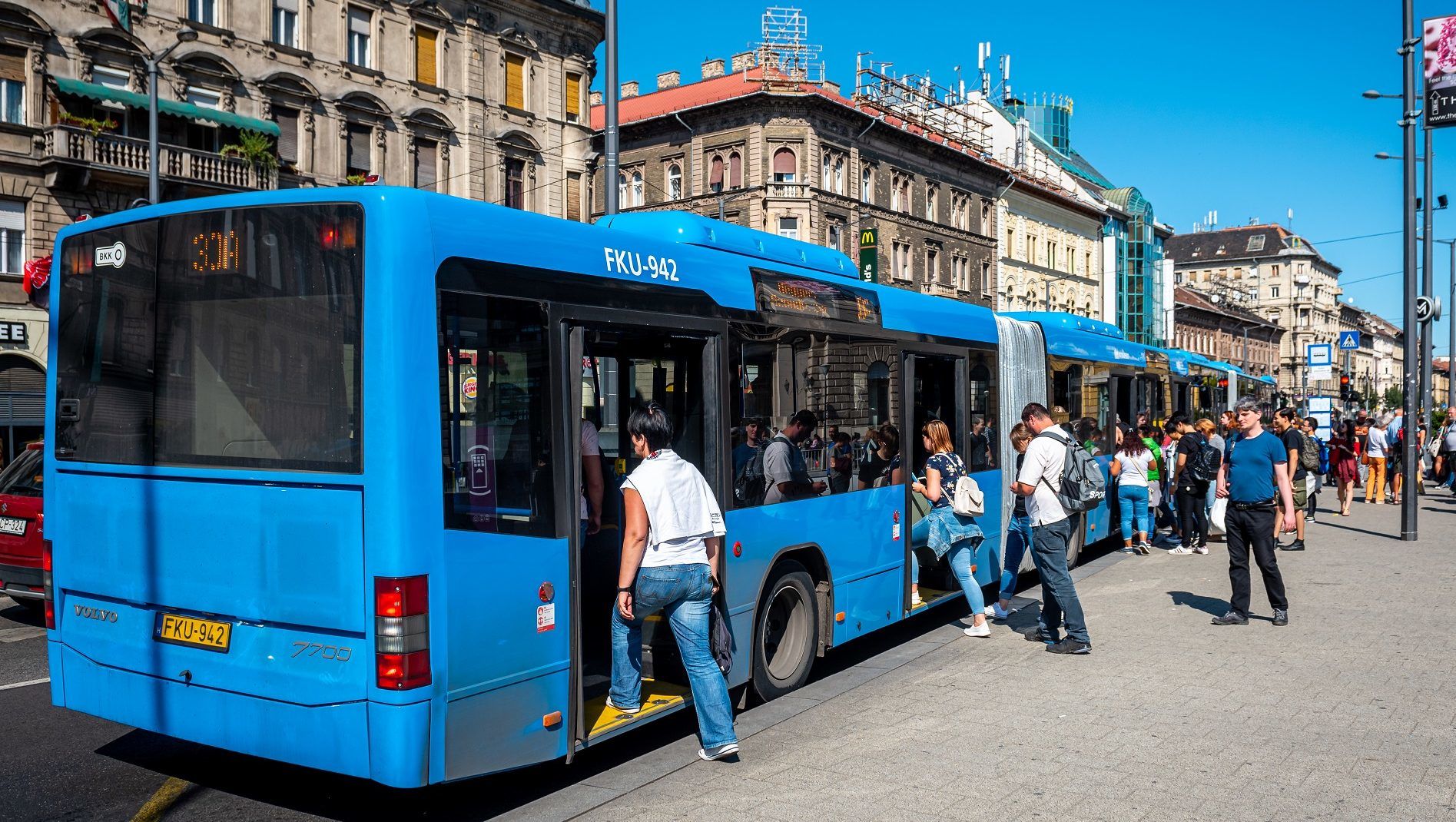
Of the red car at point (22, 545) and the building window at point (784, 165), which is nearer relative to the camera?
the red car at point (22, 545)

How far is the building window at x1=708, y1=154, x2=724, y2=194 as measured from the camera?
1923 inches

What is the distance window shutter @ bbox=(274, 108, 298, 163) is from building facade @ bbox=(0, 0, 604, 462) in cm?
5

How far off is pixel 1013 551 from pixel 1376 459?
16.5m

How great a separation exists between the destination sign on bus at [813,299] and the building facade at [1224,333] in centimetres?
8099

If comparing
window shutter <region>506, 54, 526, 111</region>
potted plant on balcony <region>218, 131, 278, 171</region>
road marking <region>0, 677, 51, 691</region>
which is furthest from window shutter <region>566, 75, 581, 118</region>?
road marking <region>0, 677, 51, 691</region>

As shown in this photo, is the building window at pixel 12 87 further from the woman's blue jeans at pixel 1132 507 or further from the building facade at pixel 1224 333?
the building facade at pixel 1224 333

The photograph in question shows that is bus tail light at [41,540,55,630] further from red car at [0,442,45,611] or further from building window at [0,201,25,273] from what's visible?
building window at [0,201,25,273]

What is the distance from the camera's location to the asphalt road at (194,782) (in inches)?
213

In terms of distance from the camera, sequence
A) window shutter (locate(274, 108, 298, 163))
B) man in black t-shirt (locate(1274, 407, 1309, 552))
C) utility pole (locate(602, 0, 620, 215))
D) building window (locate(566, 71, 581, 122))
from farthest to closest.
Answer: building window (locate(566, 71, 581, 122)) → window shutter (locate(274, 108, 298, 163)) → man in black t-shirt (locate(1274, 407, 1309, 552)) → utility pole (locate(602, 0, 620, 215))

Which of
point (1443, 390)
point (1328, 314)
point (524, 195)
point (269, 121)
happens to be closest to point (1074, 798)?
point (269, 121)

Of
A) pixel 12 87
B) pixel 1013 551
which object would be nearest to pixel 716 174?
pixel 12 87

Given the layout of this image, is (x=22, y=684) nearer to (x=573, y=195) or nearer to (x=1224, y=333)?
(x=573, y=195)

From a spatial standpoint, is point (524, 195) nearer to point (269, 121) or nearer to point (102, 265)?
Answer: point (269, 121)

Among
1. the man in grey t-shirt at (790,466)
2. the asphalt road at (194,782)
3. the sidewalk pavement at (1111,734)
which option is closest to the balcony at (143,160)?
the asphalt road at (194,782)
